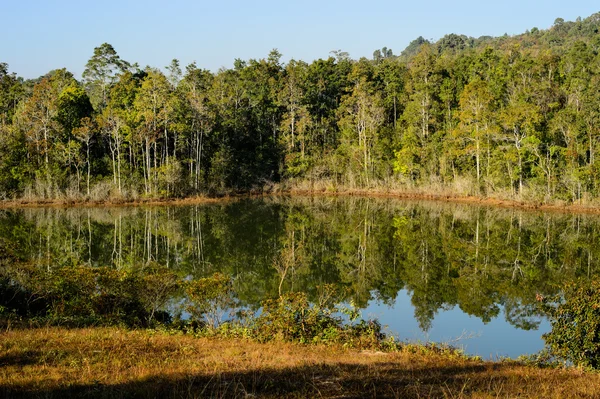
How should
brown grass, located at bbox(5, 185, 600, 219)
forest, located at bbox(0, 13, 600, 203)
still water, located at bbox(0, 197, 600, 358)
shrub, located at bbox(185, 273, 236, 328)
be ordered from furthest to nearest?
1. forest, located at bbox(0, 13, 600, 203)
2. brown grass, located at bbox(5, 185, 600, 219)
3. still water, located at bbox(0, 197, 600, 358)
4. shrub, located at bbox(185, 273, 236, 328)

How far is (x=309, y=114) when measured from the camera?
53.7m

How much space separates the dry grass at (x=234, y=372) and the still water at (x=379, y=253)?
3.73 metres

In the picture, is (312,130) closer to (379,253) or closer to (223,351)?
(379,253)

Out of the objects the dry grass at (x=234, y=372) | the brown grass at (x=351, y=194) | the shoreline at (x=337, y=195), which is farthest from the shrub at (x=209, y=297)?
the brown grass at (x=351, y=194)

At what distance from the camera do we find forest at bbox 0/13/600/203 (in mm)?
37031

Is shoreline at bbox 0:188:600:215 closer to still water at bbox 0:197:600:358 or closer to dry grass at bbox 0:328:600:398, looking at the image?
still water at bbox 0:197:600:358

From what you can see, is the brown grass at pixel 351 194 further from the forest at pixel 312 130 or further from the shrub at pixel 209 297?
the shrub at pixel 209 297

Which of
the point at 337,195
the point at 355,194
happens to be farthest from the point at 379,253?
the point at 355,194

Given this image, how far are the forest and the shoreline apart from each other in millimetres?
588

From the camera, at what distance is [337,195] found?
1848 inches

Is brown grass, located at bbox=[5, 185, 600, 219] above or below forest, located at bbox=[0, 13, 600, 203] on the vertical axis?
below

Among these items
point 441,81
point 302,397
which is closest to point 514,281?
point 302,397

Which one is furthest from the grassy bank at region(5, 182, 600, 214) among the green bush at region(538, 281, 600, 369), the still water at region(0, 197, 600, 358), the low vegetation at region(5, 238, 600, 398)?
the green bush at region(538, 281, 600, 369)

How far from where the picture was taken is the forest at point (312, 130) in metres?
37.0
